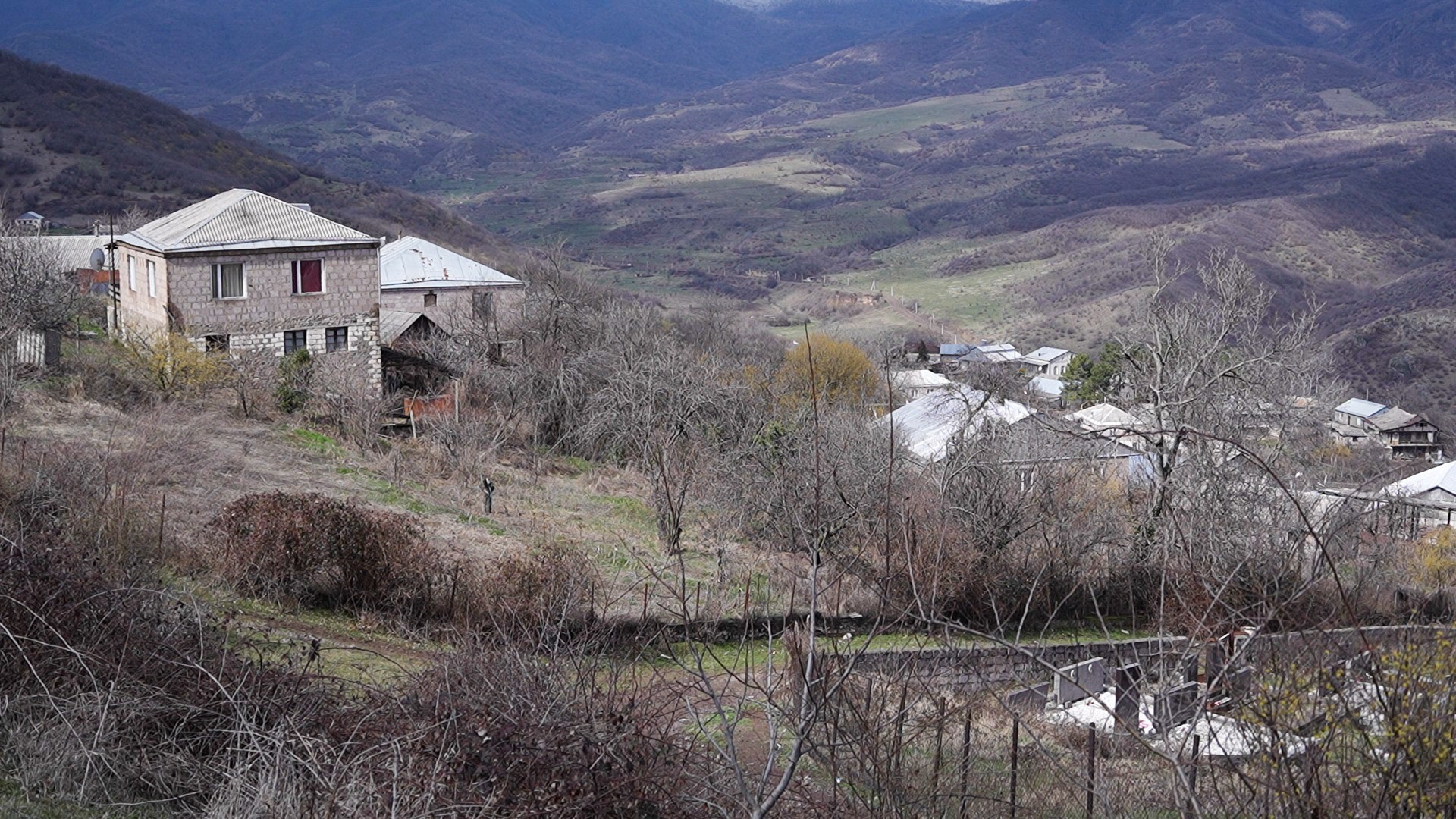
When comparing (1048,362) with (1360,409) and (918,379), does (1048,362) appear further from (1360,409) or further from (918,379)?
(918,379)

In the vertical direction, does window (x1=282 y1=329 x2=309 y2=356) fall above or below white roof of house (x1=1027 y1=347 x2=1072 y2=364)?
above

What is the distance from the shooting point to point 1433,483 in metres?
32.5

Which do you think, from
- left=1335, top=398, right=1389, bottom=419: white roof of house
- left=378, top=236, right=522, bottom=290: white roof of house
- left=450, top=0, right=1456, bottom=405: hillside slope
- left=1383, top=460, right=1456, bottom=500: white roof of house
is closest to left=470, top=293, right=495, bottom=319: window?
left=378, top=236, right=522, bottom=290: white roof of house

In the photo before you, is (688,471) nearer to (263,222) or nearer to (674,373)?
(674,373)

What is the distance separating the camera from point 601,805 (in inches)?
226

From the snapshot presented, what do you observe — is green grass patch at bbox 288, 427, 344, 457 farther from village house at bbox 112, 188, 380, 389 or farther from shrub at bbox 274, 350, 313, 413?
village house at bbox 112, 188, 380, 389

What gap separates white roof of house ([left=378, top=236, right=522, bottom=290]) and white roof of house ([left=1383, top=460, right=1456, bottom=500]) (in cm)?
2587

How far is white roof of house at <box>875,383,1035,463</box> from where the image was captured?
874 inches

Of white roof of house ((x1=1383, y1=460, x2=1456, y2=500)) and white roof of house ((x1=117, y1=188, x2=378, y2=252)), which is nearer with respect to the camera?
white roof of house ((x1=117, y1=188, x2=378, y2=252))

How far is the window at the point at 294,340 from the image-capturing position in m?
27.6

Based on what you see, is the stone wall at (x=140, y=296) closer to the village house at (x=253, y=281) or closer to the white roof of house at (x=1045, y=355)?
the village house at (x=253, y=281)

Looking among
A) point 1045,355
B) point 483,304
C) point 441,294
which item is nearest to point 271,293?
point 483,304

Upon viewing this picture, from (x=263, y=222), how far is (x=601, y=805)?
2470cm

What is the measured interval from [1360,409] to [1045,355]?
19195 mm
